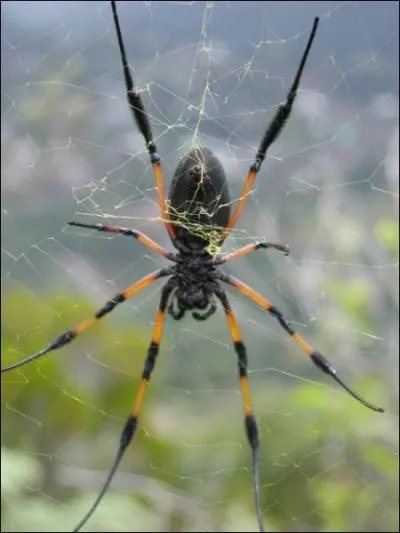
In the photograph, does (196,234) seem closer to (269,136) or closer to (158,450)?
(269,136)

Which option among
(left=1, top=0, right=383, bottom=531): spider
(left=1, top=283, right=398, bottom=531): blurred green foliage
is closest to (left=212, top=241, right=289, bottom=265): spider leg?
(left=1, top=0, right=383, bottom=531): spider

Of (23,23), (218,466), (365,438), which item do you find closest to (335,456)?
(365,438)

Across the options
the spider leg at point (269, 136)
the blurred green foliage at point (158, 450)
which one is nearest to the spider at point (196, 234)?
the spider leg at point (269, 136)

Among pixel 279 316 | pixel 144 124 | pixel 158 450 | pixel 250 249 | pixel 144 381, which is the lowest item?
pixel 158 450

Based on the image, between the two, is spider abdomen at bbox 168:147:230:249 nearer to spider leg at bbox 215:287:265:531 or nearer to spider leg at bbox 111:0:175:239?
spider leg at bbox 111:0:175:239

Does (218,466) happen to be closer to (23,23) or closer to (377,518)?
(377,518)

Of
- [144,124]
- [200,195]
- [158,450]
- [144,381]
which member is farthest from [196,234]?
[158,450]

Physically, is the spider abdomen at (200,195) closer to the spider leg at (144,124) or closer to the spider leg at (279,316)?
the spider leg at (144,124)

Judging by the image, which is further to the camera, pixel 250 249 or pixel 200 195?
pixel 250 249
